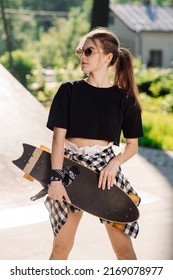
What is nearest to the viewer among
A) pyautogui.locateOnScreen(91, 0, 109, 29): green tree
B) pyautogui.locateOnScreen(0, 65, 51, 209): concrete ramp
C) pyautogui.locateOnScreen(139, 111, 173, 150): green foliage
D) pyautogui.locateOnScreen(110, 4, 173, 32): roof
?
pyautogui.locateOnScreen(0, 65, 51, 209): concrete ramp

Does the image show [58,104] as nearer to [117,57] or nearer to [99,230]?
[117,57]

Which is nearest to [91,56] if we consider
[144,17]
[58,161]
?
[58,161]

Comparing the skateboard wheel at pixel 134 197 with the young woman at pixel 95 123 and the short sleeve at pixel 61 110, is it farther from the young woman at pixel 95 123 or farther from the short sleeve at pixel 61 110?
the short sleeve at pixel 61 110

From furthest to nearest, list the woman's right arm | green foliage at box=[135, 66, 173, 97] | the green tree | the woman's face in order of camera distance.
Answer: green foliage at box=[135, 66, 173, 97] → the green tree → the woman's face → the woman's right arm

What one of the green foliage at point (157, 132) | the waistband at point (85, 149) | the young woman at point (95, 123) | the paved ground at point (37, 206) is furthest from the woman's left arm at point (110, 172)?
the green foliage at point (157, 132)

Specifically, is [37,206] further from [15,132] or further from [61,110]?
[61,110]

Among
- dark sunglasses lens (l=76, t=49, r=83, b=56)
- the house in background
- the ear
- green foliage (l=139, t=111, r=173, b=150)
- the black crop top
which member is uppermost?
dark sunglasses lens (l=76, t=49, r=83, b=56)

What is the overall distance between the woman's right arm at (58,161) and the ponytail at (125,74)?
1.61 ft

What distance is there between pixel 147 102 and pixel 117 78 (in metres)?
15.2

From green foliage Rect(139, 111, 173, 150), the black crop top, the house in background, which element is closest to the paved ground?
the black crop top

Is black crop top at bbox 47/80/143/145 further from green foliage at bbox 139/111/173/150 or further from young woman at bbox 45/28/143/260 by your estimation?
green foliage at bbox 139/111/173/150

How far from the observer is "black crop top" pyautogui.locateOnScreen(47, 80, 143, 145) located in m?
3.46

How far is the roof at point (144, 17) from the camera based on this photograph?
4798 centimetres
